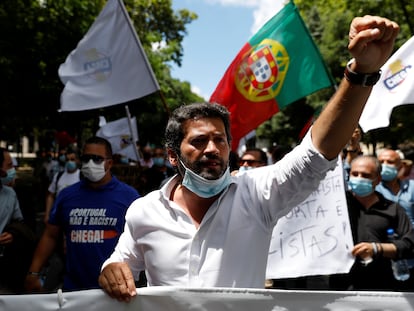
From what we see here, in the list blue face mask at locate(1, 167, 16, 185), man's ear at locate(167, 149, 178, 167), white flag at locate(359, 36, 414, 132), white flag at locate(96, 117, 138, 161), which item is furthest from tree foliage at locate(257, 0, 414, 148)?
man's ear at locate(167, 149, 178, 167)

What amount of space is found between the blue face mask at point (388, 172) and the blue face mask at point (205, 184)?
3450 millimetres

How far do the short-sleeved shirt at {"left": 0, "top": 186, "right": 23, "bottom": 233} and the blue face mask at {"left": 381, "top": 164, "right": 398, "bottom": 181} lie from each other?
11.6ft

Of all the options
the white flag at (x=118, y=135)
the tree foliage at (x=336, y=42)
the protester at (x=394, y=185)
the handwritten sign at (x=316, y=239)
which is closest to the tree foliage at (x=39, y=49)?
the white flag at (x=118, y=135)

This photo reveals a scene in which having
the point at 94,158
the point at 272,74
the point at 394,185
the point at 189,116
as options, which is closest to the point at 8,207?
the point at 94,158

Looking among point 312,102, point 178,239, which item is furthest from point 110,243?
point 312,102

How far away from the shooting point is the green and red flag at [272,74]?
6.01 metres

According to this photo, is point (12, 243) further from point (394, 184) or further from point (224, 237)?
point (394, 184)

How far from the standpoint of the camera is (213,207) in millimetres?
2004

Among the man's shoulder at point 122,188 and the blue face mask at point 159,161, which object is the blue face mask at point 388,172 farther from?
the blue face mask at point 159,161

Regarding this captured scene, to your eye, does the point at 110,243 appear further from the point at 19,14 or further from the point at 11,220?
the point at 19,14

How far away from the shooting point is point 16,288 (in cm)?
431

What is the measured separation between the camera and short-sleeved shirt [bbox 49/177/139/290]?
3379 millimetres

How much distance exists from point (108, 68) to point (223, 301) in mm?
5415

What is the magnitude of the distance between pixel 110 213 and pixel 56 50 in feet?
46.5
